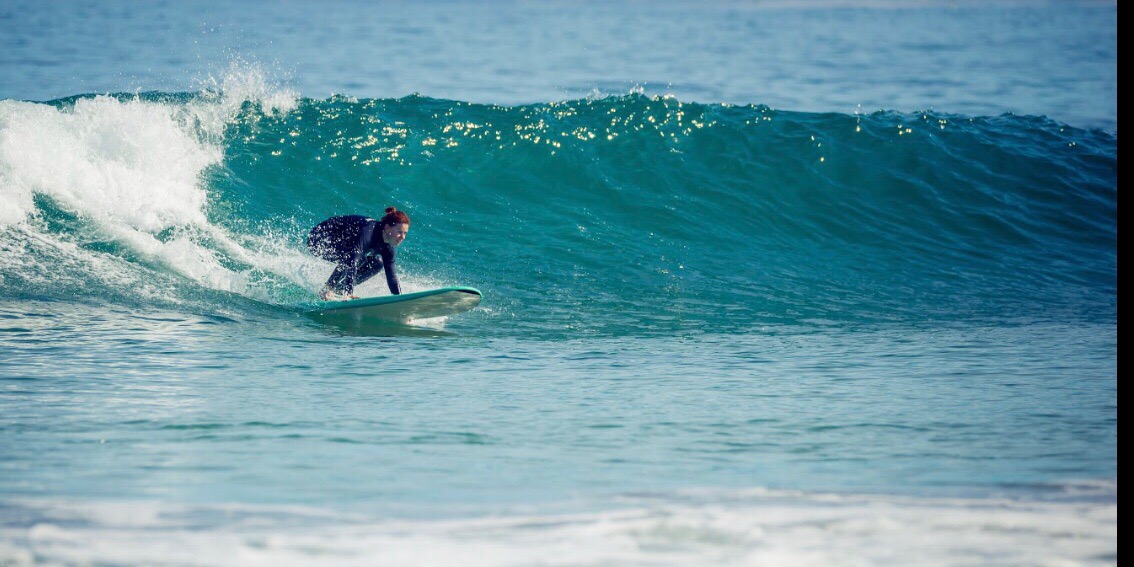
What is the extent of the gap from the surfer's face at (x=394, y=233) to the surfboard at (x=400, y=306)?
0.47m

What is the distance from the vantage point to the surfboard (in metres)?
9.12

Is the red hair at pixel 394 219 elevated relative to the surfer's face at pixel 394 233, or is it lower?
elevated

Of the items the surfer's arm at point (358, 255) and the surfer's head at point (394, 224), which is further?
the surfer's arm at point (358, 255)

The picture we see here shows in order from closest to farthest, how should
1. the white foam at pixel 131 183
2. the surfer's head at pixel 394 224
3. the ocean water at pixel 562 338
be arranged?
the ocean water at pixel 562 338, the surfer's head at pixel 394 224, the white foam at pixel 131 183

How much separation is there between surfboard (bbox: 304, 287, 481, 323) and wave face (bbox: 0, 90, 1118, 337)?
1.64 ft

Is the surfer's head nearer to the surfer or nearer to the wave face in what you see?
the surfer

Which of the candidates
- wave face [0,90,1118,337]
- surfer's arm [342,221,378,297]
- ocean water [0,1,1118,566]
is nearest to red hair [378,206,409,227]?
surfer's arm [342,221,378,297]

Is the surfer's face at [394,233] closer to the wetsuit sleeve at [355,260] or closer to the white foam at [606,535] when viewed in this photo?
the wetsuit sleeve at [355,260]

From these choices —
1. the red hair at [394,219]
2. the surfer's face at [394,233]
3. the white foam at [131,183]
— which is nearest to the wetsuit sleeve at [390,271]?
the surfer's face at [394,233]

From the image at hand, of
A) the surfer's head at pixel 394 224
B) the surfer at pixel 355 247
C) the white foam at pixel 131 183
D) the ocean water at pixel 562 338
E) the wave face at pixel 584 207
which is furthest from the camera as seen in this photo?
the white foam at pixel 131 183

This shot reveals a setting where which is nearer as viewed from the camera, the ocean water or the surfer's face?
the ocean water

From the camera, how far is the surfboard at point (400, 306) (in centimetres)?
912

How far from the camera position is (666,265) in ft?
40.4
